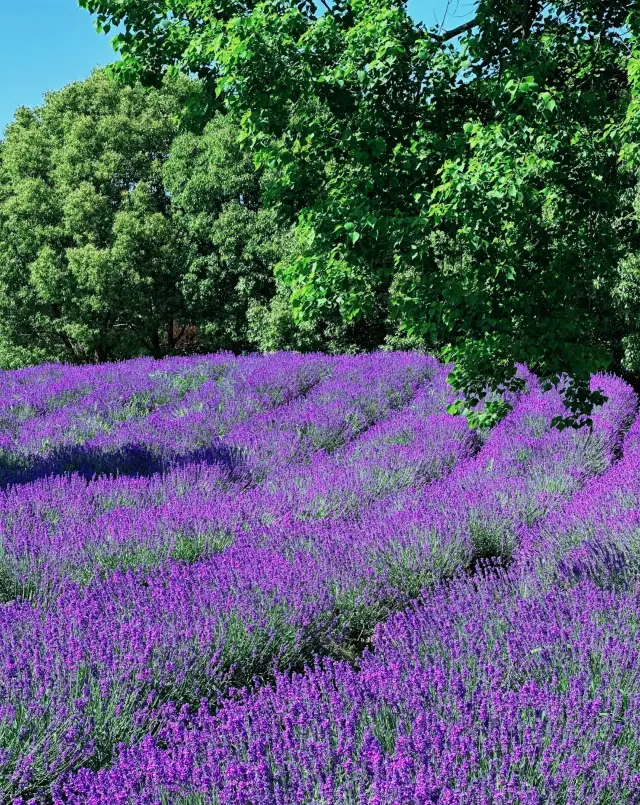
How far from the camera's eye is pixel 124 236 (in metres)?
20.8

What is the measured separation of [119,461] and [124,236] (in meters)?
15.9

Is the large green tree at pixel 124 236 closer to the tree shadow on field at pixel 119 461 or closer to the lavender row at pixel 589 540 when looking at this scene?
the tree shadow on field at pixel 119 461

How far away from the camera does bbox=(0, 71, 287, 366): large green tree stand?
829 inches

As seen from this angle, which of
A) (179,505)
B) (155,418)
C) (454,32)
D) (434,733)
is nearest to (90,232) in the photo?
(155,418)

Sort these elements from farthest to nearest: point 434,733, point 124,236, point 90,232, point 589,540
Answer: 1. point 90,232
2. point 124,236
3. point 589,540
4. point 434,733

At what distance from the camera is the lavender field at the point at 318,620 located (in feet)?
6.74

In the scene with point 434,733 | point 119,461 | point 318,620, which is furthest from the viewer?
point 119,461

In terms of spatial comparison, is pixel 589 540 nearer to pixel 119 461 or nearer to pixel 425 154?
pixel 425 154

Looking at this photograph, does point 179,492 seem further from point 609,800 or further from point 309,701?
point 609,800

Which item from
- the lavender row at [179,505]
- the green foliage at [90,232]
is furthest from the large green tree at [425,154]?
the green foliage at [90,232]

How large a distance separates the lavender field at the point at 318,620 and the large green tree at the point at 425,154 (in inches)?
31.5

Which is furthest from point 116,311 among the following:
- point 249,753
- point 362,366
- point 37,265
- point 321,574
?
point 249,753

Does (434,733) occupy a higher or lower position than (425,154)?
lower

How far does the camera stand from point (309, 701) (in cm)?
242
